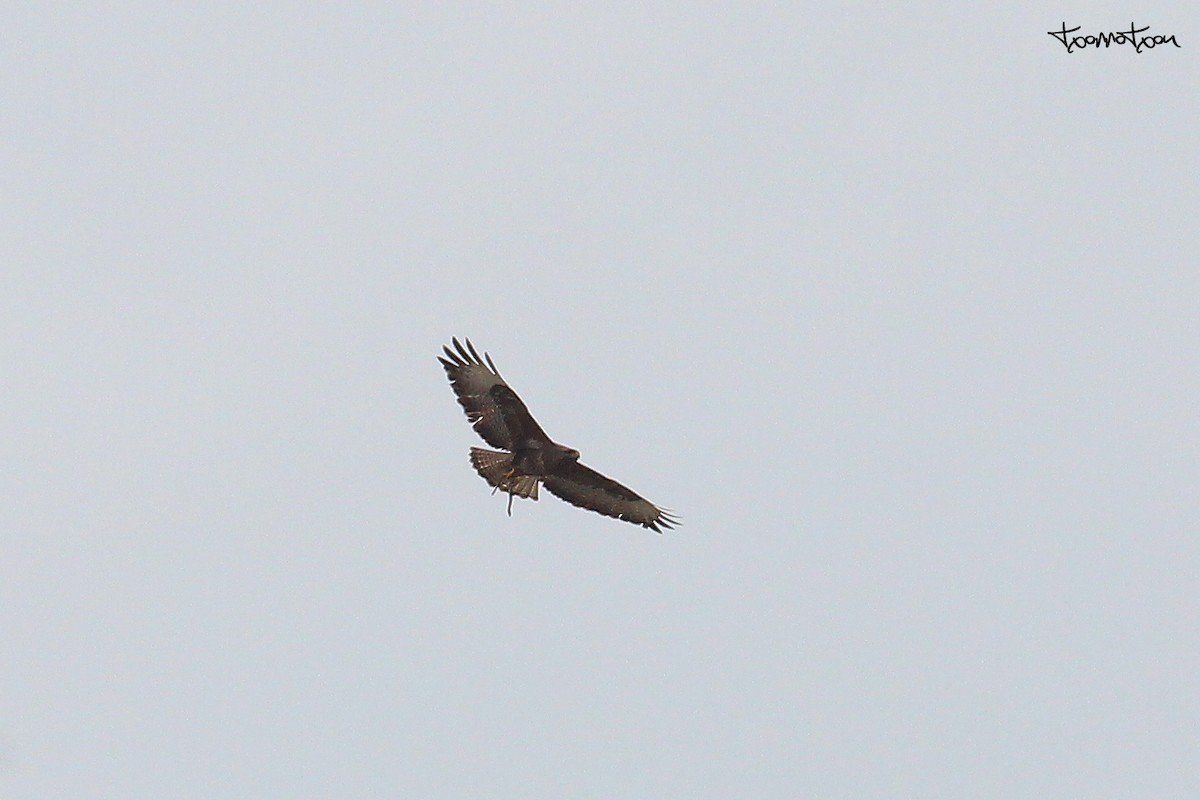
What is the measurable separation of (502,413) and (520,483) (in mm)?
1040

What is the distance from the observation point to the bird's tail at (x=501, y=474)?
5947cm

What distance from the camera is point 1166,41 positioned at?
2388 inches

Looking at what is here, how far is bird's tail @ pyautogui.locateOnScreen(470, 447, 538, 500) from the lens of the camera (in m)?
59.5

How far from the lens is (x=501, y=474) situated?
59594 millimetres

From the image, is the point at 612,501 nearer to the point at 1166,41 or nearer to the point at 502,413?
the point at 502,413

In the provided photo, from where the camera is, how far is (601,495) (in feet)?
200

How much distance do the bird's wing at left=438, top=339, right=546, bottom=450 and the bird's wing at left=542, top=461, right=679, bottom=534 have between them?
974 millimetres

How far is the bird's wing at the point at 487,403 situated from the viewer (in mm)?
59312

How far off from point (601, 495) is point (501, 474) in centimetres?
206

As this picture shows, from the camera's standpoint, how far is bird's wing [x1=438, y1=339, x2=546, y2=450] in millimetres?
59312

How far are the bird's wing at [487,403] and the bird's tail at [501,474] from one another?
17 centimetres

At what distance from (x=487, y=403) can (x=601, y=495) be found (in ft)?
8.65

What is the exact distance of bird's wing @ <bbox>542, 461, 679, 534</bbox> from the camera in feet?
198

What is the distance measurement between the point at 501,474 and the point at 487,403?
1.01m
